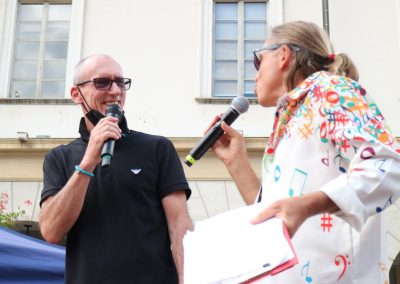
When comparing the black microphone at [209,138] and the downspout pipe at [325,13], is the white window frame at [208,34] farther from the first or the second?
the black microphone at [209,138]

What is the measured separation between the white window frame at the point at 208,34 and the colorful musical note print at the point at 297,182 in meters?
9.13

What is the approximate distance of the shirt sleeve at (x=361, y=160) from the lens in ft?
5.31

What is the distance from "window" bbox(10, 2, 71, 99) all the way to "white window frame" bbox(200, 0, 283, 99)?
2.43 meters

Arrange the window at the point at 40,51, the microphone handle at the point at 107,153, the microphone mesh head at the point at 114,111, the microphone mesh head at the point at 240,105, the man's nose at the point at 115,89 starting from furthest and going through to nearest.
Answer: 1. the window at the point at 40,51
2. the man's nose at the point at 115,89
3. the microphone mesh head at the point at 114,111
4. the microphone mesh head at the point at 240,105
5. the microphone handle at the point at 107,153

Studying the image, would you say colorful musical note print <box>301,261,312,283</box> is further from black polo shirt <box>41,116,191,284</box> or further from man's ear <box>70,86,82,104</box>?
man's ear <box>70,86,82,104</box>

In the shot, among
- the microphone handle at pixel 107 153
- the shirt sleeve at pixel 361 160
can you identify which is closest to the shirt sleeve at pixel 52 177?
the microphone handle at pixel 107 153

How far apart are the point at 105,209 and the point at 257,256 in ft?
4.23

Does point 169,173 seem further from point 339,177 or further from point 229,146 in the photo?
point 339,177

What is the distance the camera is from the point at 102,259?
259 centimetres

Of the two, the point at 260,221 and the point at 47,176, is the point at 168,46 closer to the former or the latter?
the point at 47,176

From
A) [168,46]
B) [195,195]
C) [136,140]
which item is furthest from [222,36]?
[136,140]

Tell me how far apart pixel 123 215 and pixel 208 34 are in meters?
8.77

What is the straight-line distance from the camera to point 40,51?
37.2ft

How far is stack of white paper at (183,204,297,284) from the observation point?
149 centimetres
